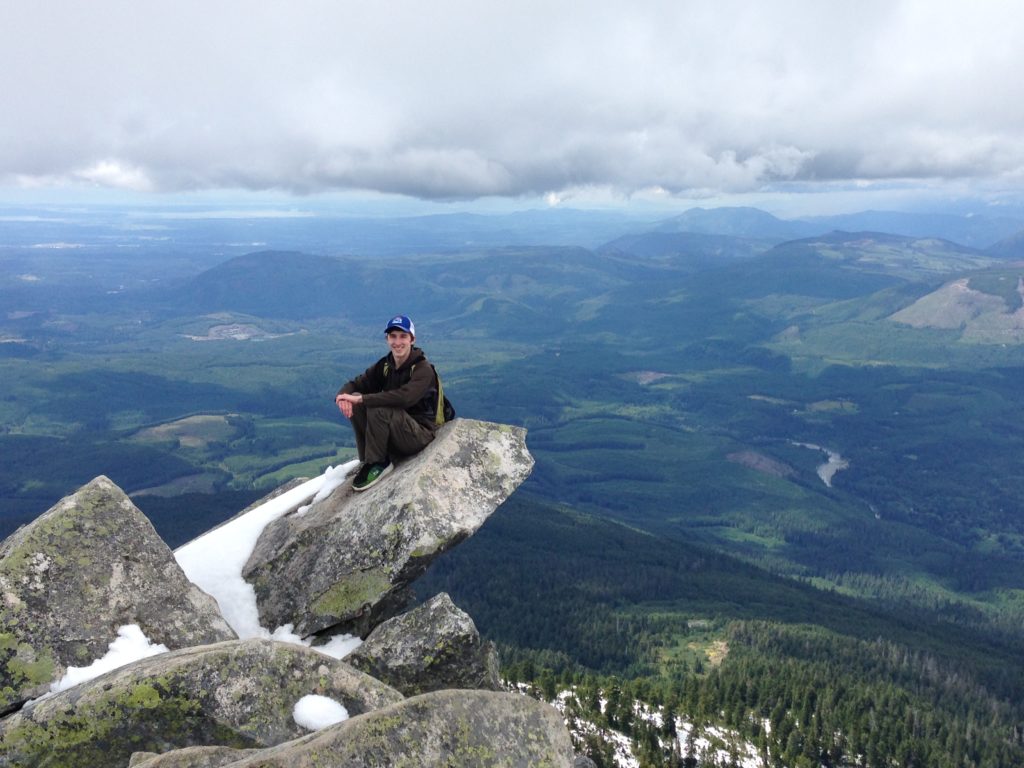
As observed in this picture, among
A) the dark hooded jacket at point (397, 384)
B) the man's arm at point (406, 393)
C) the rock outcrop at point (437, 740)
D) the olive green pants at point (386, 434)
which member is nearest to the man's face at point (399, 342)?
the dark hooded jacket at point (397, 384)

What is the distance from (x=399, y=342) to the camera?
918 inches

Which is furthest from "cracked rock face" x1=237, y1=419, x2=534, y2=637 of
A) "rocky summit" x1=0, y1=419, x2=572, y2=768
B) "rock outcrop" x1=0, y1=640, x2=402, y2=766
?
"rock outcrop" x1=0, y1=640, x2=402, y2=766

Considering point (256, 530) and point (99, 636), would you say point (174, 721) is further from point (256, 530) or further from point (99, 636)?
point (256, 530)

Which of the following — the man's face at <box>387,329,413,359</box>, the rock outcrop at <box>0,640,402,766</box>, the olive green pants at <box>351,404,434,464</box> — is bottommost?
the rock outcrop at <box>0,640,402,766</box>

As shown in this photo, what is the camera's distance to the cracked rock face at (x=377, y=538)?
22125 mm

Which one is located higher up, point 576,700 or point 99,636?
point 99,636

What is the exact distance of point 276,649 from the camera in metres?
15.5

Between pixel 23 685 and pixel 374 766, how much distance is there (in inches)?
427

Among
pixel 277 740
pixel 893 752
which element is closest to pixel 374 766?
pixel 277 740

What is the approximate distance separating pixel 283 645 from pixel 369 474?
10.4 m

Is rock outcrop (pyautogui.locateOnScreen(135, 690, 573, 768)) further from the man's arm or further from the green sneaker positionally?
the green sneaker

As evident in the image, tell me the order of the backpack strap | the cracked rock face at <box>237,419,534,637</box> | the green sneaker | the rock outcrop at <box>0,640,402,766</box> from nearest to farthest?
the rock outcrop at <box>0,640,402,766</box> < the cracked rock face at <box>237,419,534,637</box> < the green sneaker < the backpack strap

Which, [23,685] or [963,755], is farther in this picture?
[963,755]

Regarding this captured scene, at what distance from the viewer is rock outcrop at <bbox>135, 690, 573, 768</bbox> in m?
11.0
